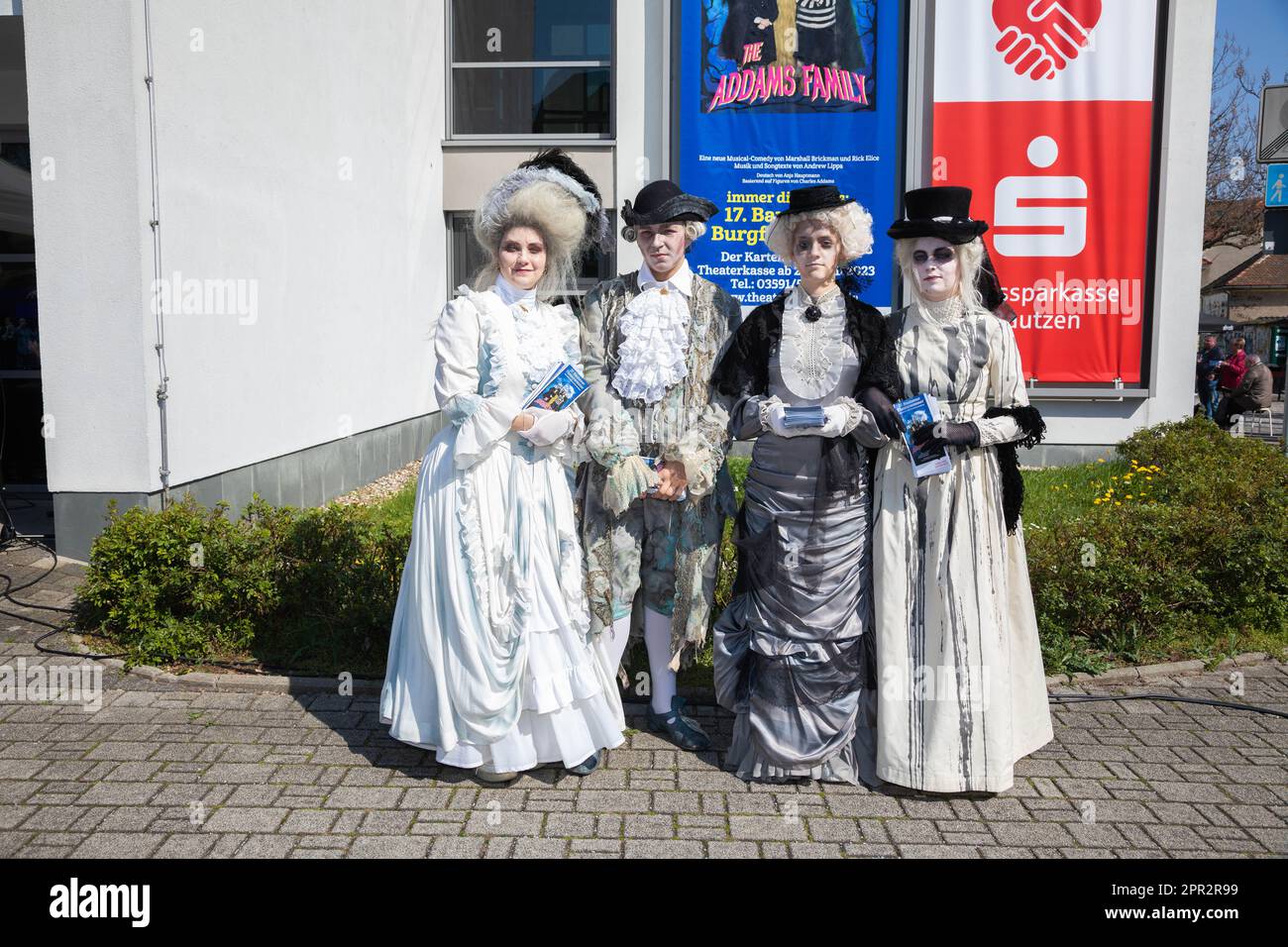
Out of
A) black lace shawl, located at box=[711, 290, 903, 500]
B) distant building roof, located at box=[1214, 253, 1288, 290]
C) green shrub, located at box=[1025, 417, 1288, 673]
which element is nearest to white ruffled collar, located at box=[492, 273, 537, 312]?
black lace shawl, located at box=[711, 290, 903, 500]

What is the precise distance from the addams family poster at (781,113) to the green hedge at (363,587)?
527 centimetres

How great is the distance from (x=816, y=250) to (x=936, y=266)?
0.41m

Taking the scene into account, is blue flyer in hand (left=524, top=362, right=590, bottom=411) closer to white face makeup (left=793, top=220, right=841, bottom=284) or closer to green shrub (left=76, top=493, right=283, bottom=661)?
white face makeup (left=793, top=220, right=841, bottom=284)

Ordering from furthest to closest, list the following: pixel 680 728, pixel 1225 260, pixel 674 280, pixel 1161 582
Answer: pixel 1225 260 < pixel 1161 582 < pixel 680 728 < pixel 674 280

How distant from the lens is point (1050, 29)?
970 cm

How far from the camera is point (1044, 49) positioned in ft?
31.8

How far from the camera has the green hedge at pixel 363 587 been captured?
187 inches

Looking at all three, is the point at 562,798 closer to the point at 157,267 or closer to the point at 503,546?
the point at 503,546

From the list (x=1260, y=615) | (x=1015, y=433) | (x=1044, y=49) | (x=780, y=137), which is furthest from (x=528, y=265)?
(x=1044, y=49)

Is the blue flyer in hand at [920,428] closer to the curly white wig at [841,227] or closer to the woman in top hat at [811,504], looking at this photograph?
the woman in top hat at [811,504]

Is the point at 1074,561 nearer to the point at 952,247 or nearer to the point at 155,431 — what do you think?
the point at 952,247

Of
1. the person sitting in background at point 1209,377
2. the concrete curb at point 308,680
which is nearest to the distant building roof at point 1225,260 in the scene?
the person sitting in background at point 1209,377

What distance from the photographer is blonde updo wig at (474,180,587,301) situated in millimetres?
3543

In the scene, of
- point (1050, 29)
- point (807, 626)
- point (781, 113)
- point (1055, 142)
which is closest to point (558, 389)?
point (807, 626)
